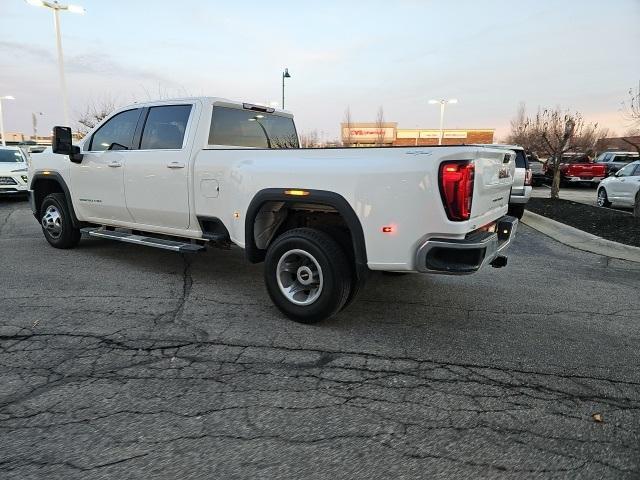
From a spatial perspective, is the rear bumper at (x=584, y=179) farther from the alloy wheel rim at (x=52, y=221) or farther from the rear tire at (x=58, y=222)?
the alloy wheel rim at (x=52, y=221)

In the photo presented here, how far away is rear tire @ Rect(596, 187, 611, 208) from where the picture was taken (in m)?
13.8

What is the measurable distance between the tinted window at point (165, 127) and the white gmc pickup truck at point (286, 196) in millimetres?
17

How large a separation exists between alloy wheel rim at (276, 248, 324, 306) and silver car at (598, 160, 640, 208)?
11840mm

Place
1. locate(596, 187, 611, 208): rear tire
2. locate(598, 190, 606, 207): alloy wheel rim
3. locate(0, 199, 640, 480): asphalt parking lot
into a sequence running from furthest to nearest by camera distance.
A: locate(598, 190, 606, 207): alloy wheel rim
locate(596, 187, 611, 208): rear tire
locate(0, 199, 640, 480): asphalt parking lot

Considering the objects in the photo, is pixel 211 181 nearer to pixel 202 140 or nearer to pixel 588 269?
pixel 202 140

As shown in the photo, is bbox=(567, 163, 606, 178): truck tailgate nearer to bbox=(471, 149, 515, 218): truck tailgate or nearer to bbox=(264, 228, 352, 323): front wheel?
bbox=(471, 149, 515, 218): truck tailgate

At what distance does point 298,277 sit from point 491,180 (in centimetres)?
184

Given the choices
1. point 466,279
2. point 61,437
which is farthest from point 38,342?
point 466,279

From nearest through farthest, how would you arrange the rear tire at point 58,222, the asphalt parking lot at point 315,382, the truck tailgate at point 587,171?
the asphalt parking lot at point 315,382
the rear tire at point 58,222
the truck tailgate at point 587,171

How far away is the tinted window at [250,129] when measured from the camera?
17.1ft

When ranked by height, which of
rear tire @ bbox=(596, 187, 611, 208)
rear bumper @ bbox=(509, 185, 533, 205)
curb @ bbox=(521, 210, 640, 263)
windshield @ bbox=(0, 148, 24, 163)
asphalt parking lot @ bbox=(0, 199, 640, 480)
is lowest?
asphalt parking lot @ bbox=(0, 199, 640, 480)

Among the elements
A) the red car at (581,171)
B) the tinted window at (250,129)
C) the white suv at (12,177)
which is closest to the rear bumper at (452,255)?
the tinted window at (250,129)

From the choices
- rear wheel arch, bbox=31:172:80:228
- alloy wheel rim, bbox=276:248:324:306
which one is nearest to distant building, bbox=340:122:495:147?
rear wheel arch, bbox=31:172:80:228

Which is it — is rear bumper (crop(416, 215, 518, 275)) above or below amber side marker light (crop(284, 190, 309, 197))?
below
